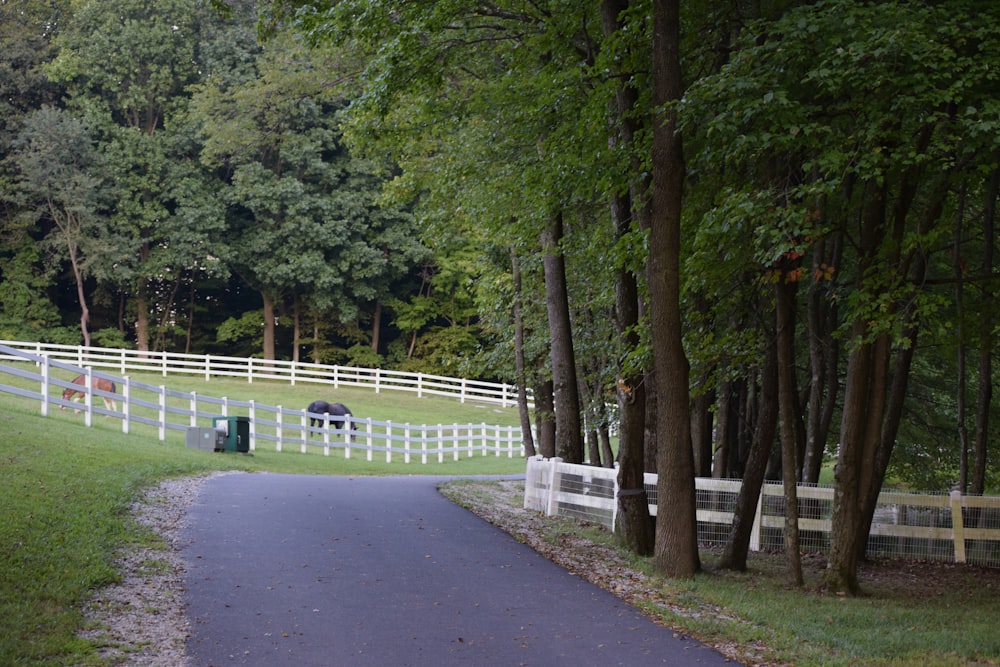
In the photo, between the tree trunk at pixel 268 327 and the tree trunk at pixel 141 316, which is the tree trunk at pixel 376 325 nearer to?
the tree trunk at pixel 268 327

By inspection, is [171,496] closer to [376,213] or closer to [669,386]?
[669,386]

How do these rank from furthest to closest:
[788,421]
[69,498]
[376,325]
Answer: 1. [376,325]
2. [69,498]
3. [788,421]

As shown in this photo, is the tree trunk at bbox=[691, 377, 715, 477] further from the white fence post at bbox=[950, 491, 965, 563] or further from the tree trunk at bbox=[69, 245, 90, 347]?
the tree trunk at bbox=[69, 245, 90, 347]

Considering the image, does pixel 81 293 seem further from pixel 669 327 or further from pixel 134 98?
pixel 669 327

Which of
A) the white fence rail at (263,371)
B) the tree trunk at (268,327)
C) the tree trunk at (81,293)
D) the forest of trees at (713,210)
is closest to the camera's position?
the forest of trees at (713,210)

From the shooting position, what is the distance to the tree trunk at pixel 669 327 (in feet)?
35.4

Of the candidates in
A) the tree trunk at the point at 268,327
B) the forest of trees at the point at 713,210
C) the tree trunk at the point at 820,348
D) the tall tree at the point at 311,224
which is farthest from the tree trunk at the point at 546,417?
the tree trunk at the point at 268,327

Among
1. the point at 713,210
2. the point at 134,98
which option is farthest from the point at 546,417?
the point at 134,98

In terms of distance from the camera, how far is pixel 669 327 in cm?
1095

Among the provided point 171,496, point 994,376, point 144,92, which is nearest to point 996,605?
point 994,376

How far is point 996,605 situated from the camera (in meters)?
10.7

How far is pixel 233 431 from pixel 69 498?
502 inches

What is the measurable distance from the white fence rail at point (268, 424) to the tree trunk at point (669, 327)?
13583 mm

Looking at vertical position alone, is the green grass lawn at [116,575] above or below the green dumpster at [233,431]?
below
